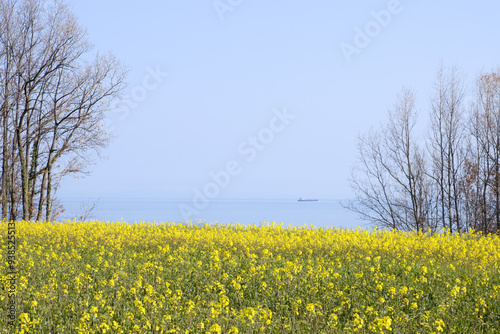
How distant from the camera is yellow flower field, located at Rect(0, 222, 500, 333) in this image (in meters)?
5.44

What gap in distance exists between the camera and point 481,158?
1955cm

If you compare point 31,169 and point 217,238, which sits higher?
point 31,169

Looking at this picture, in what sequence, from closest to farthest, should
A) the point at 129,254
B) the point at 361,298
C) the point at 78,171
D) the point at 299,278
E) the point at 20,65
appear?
the point at 361,298 → the point at 299,278 → the point at 129,254 → the point at 20,65 → the point at 78,171

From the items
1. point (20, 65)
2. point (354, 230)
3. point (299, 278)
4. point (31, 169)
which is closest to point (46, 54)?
point (20, 65)

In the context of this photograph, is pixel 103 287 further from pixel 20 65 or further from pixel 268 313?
pixel 20 65

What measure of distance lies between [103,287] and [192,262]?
1.96 meters

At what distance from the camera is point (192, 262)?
8.55 m

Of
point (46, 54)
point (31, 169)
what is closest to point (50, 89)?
point (46, 54)

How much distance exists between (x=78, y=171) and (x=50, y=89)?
3.72 meters

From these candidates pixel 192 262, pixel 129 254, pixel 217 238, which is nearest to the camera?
pixel 192 262

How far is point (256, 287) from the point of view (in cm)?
725

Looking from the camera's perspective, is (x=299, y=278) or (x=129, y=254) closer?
(x=299, y=278)

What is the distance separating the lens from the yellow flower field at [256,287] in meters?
5.44

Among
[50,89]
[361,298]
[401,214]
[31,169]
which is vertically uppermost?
[50,89]
